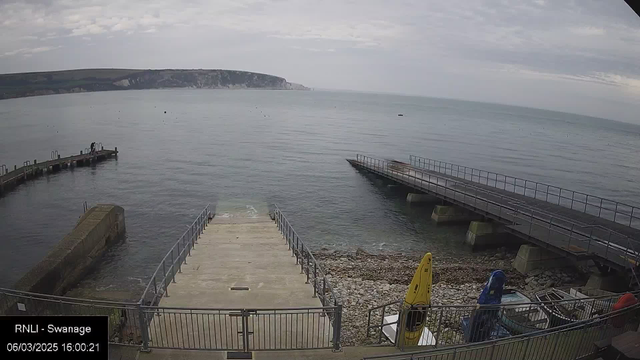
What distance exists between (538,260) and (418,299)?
15.3 m

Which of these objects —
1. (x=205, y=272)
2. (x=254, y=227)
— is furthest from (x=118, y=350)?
(x=254, y=227)

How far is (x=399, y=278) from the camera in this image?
1967cm

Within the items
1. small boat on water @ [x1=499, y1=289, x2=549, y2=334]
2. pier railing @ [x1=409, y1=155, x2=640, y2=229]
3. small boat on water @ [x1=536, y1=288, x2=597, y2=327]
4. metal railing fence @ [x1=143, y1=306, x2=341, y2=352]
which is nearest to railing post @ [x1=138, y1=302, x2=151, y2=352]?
metal railing fence @ [x1=143, y1=306, x2=341, y2=352]

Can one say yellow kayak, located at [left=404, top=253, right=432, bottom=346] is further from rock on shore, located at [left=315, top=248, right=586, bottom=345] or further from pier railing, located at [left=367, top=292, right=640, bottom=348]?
rock on shore, located at [left=315, top=248, right=586, bottom=345]

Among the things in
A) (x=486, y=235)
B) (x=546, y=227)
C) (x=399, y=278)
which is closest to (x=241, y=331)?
(x=399, y=278)

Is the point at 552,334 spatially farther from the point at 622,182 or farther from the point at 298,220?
the point at 622,182

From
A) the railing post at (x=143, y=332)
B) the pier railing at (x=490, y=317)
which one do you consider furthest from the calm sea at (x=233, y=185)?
the railing post at (x=143, y=332)

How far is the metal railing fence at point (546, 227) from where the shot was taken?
18062 mm

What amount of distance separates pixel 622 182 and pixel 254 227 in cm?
5559

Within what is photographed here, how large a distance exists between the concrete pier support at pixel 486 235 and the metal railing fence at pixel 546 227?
885mm

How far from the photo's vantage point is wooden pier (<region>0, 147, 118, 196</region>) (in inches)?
1485
